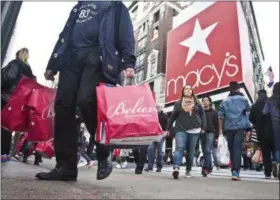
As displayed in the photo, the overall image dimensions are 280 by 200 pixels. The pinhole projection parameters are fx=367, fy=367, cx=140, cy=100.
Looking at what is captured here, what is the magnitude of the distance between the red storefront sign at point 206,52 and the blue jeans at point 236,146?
1726 cm

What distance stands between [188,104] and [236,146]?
0.81 m

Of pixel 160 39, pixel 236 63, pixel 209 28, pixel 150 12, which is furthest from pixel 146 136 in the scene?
pixel 150 12

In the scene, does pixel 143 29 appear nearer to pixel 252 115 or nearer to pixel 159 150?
pixel 159 150

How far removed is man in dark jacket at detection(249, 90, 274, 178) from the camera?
4945mm

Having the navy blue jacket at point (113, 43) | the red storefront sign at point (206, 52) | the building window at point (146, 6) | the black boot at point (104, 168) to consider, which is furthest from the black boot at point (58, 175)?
the building window at point (146, 6)

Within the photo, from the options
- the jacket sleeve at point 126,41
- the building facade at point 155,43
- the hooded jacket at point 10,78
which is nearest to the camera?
the jacket sleeve at point 126,41

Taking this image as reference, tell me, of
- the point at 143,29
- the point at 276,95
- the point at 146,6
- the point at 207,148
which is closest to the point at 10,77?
the point at 276,95

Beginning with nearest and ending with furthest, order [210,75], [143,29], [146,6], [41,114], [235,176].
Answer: [41,114] → [235,176] → [210,75] → [143,29] → [146,6]

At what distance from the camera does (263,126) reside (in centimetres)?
498

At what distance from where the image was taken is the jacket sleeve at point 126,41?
2.43 m

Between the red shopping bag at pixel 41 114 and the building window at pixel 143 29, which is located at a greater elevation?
the building window at pixel 143 29

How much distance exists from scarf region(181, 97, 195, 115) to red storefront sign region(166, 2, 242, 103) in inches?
681

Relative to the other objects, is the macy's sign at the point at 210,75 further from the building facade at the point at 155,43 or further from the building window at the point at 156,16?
the building window at the point at 156,16

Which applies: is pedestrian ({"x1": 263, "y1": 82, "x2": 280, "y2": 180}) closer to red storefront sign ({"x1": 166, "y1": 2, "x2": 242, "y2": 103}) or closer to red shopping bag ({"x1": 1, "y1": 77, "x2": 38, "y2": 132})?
red shopping bag ({"x1": 1, "y1": 77, "x2": 38, "y2": 132})
